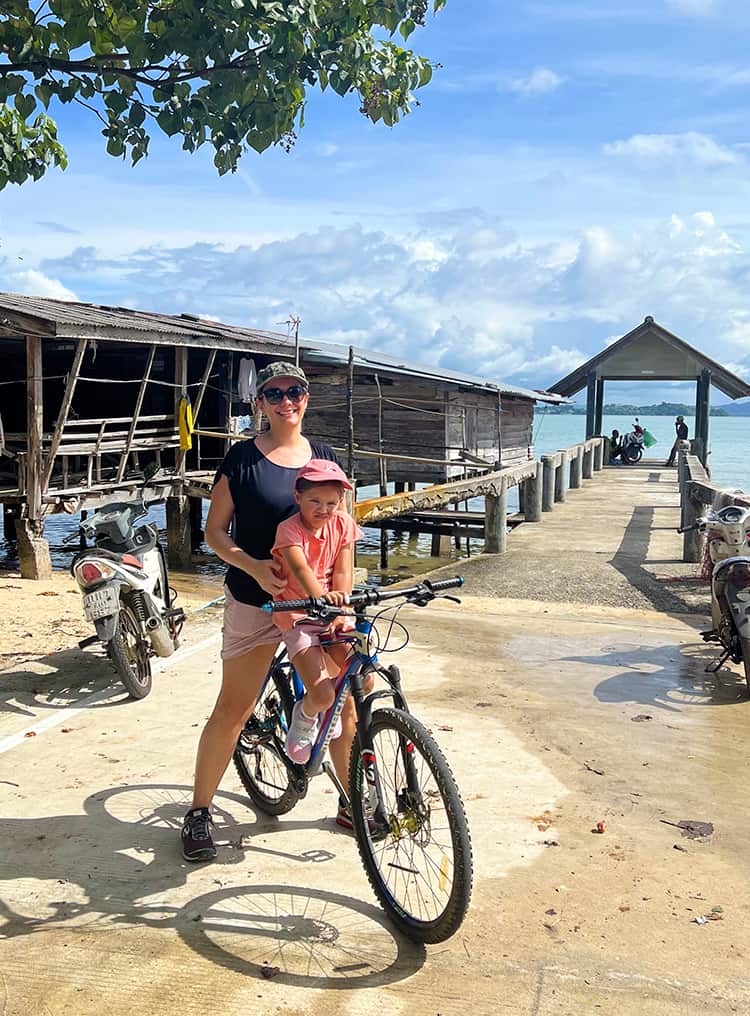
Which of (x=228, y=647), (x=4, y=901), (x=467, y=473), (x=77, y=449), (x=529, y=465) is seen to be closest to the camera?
(x=4, y=901)

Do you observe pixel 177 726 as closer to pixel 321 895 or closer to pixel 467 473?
pixel 321 895

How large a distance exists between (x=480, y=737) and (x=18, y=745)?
2.46 m

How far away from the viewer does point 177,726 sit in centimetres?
526

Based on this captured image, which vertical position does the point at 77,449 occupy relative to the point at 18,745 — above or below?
above

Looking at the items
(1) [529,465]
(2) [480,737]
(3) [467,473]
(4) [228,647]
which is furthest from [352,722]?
(3) [467,473]

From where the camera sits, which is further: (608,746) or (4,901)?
(608,746)

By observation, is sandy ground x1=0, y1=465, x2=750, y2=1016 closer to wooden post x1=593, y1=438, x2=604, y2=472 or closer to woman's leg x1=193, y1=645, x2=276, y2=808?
woman's leg x1=193, y1=645, x2=276, y2=808

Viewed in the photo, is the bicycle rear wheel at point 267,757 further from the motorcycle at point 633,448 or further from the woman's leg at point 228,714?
the motorcycle at point 633,448

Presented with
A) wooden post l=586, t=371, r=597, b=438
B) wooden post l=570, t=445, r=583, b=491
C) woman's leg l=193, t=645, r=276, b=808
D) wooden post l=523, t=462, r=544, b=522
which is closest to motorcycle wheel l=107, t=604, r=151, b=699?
woman's leg l=193, t=645, r=276, b=808

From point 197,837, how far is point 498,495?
10.5 metres

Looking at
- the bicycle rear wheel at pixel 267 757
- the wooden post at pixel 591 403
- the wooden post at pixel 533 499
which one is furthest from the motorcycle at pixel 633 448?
the bicycle rear wheel at pixel 267 757

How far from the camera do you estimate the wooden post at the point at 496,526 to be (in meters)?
13.2

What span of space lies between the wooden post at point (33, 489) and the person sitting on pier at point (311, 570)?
9768 mm

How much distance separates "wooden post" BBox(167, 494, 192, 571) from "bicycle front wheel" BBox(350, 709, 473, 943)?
15.0 metres
